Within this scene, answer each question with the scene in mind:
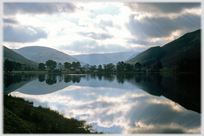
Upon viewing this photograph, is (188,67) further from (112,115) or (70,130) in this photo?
(70,130)

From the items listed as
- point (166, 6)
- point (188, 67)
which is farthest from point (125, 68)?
point (166, 6)

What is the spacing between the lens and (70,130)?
483 inches

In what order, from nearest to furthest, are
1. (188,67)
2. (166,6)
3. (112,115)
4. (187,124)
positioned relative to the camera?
(187,124), (112,115), (166,6), (188,67)

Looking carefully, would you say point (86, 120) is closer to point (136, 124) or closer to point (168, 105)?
point (136, 124)

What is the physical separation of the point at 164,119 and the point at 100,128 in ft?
26.9

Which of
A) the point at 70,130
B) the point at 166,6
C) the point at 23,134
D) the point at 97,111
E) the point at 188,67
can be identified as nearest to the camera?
the point at 23,134

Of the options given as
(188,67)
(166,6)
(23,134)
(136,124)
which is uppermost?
(166,6)

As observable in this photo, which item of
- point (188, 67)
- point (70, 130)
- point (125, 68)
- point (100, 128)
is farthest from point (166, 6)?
point (125, 68)

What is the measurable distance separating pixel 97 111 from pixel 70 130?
7737 millimetres

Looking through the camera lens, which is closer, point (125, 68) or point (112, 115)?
point (112, 115)

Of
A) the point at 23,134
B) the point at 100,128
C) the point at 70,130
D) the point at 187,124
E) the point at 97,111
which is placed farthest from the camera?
the point at 97,111

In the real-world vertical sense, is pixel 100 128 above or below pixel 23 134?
below

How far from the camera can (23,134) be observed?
374 inches

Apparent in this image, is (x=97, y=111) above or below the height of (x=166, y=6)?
below
